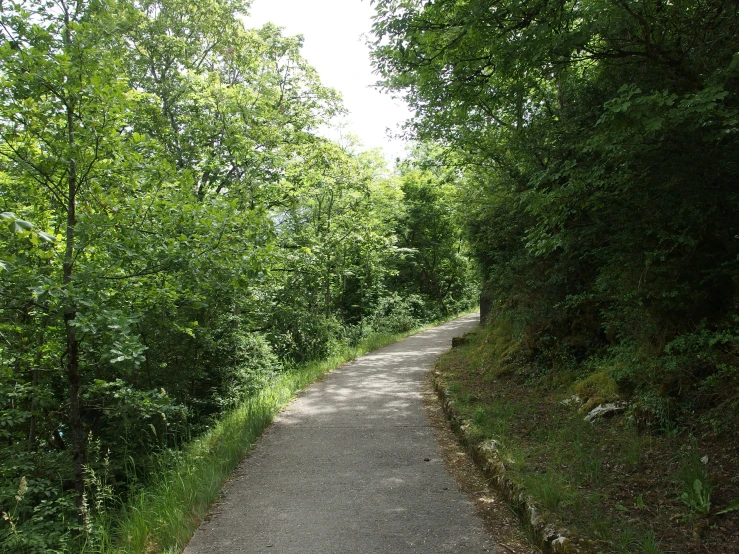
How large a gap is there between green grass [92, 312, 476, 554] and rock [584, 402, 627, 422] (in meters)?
4.12

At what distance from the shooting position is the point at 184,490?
179 inches

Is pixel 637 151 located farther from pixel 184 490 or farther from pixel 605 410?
pixel 184 490

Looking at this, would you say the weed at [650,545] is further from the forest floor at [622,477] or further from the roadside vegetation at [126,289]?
the roadside vegetation at [126,289]

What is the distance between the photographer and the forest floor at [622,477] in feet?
10.3

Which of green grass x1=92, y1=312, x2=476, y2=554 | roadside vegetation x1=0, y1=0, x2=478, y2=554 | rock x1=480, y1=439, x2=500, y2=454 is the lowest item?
rock x1=480, y1=439, x2=500, y2=454

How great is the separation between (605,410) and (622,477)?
1449 mm

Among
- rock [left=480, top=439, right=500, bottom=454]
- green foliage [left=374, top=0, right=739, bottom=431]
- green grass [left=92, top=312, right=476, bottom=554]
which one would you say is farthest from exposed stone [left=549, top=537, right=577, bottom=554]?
green grass [left=92, top=312, right=476, bottom=554]

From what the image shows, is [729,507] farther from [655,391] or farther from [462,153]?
[462,153]

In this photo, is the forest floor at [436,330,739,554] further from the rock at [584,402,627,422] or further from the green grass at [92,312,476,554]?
the green grass at [92,312,476,554]

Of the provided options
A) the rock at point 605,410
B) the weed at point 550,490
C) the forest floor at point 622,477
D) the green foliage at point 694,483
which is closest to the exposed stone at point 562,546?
the forest floor at point 622,477

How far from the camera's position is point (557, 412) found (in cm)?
610

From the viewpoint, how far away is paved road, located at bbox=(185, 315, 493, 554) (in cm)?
→ 370

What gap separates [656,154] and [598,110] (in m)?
1.71

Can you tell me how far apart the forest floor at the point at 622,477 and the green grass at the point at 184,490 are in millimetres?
2846
